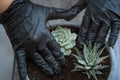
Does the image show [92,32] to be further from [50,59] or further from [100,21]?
[50,59]

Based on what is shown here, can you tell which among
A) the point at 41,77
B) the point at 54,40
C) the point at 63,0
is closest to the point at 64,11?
the point at 54,40

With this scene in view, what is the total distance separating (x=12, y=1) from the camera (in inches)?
28.8

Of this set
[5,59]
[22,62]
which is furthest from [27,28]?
[5,59]

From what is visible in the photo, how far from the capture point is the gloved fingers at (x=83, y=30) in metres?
0.85

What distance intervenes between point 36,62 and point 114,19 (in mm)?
223

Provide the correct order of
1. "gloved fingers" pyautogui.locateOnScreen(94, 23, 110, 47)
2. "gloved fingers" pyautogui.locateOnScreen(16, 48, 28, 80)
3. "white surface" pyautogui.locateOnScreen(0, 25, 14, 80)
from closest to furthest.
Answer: "gloved fingers" pyautogui.locateOnScreen(16, 48, 28, 80)
"gloved fingers" pyautogui.locateOnScreen(94, 23, 110, 47)
"white surface" pyautogui.locateOnScreen(0, 25, 14, 80)

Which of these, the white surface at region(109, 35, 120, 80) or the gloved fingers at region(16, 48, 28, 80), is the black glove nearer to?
the gloved fingers at region(16, 48, 28, 80)

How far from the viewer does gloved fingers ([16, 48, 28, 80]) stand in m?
0.74

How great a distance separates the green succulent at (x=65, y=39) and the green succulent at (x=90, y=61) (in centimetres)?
3

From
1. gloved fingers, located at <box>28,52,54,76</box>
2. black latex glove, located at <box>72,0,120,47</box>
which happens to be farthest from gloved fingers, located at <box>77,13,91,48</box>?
gloved fingers, located at <box>28,52,54,76</box>

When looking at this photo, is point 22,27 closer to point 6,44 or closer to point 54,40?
point 54,40

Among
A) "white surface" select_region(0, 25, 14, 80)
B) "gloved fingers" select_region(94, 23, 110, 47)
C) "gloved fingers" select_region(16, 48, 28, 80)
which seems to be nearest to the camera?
"gloved fingers" select_region(16, 48, 28, 80)

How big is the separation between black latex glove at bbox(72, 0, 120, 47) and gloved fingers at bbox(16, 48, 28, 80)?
0.61 ft

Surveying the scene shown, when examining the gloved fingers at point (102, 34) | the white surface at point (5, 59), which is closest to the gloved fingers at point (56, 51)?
the gloved fingers at point (102, 34)
